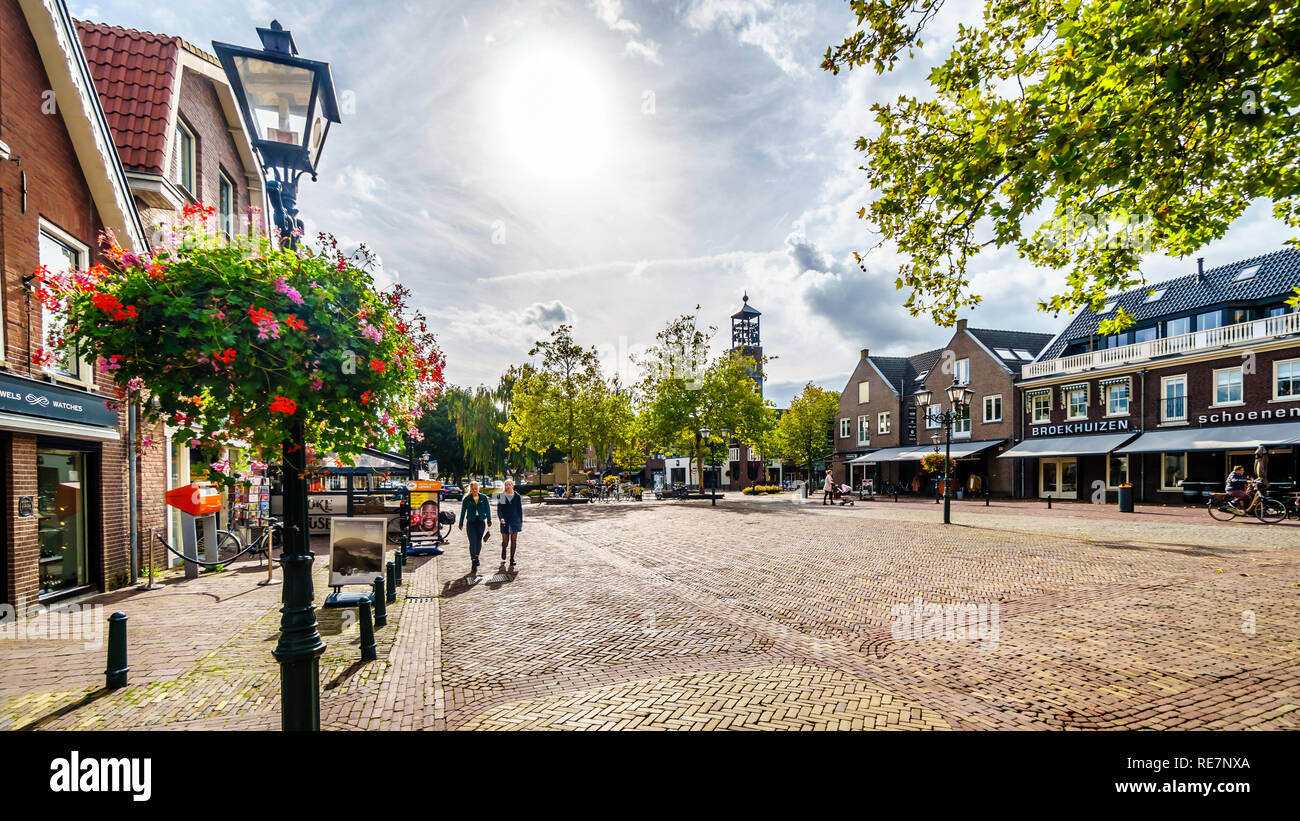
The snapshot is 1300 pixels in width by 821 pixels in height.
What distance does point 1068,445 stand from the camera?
3052 centimetres

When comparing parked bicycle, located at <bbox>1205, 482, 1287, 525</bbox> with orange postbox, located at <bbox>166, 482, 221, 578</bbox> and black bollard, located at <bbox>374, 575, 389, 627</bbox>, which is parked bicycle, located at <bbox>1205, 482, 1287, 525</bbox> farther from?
orange postbox, located at <bbox>166, 482, 221, 578</bbox>

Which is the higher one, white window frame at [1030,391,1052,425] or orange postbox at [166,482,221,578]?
white window frame at [1030,391,1052,425]

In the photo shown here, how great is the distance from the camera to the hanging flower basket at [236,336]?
3.11 metres

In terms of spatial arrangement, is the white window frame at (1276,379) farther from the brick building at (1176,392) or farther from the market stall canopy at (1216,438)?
the market stall canopy at (1216,438)

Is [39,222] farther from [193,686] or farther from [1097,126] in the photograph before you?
[1097,126]

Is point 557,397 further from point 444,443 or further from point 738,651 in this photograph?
point 738,651

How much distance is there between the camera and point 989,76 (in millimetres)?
5852

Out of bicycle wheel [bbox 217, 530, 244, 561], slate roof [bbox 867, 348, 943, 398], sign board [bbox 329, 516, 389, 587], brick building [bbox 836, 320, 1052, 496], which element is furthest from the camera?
slate roof [bbox 867, 348, 943, 398]

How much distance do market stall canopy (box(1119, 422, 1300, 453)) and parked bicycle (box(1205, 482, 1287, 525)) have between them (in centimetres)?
491

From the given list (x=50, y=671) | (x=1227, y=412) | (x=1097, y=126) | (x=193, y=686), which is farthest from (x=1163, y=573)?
(x=1227, y=412)

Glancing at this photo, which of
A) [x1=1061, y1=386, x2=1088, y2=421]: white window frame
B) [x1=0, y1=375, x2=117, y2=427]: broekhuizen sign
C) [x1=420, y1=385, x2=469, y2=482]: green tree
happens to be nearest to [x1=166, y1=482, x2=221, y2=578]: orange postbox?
[x1=0, y1=375, x2=117, y2=427]: broekhuizen sign

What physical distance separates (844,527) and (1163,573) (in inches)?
364

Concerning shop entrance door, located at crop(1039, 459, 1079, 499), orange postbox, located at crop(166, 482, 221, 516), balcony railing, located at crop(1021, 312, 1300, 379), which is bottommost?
shop entrance door, located at crop(1039, 459, 1079, 499)

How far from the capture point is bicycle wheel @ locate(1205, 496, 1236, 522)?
18.9 meters
